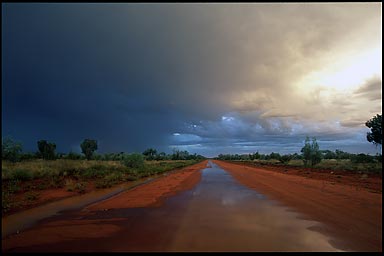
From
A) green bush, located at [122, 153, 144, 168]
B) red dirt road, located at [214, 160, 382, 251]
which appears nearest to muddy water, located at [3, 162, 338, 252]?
red dirt road, located at [214, 160, 382, 251]

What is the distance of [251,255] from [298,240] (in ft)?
6.40

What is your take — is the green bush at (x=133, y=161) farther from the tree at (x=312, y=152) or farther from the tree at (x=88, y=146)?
the tree at (x=88, y=146)

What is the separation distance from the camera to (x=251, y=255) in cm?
647

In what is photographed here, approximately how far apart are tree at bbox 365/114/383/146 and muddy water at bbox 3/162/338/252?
129 ft

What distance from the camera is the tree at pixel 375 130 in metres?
42.8

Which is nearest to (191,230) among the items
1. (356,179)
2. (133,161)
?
(356,179)

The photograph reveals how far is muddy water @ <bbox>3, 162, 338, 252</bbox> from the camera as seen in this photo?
710cm

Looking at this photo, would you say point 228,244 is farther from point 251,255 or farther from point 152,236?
point 152,236

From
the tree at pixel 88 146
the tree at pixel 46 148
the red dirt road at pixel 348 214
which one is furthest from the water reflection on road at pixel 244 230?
the tree at pixel 88 146

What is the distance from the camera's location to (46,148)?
197ft

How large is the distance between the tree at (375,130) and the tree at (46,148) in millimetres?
59599

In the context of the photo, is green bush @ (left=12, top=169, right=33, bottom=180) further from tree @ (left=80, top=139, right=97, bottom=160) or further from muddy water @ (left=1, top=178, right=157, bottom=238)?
tree @ (left=80, top=139, right=97, bottom=160)

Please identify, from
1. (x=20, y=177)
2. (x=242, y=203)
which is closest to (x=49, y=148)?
(x=20, y=177)

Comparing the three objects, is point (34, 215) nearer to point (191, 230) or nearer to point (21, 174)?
point (191, 230)
